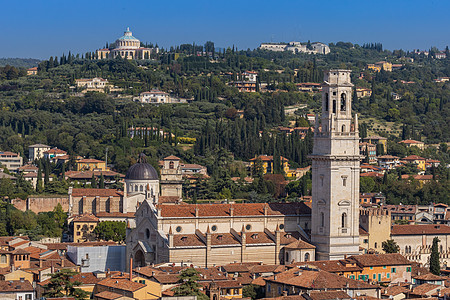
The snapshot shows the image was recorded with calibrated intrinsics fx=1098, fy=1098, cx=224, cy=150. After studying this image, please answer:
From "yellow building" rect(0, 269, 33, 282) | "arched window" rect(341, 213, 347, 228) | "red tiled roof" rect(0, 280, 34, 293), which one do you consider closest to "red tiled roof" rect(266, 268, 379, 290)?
"arched window" rect(341, 213, 347, 228)

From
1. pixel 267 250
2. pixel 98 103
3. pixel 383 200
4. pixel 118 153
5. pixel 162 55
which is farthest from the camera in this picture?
pixel 162 55

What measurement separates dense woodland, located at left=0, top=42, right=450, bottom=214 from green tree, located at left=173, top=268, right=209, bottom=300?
30.0m

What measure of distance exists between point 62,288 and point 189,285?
18.2 ft

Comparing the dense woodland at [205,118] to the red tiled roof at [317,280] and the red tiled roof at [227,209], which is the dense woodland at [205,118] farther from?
the red tiled roof at [317,280]

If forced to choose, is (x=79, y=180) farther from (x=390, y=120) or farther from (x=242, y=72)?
(x=242, y=72)

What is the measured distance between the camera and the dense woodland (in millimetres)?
88812

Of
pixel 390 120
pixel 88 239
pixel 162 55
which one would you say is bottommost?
pixel 88 239

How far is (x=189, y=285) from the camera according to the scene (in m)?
42.0

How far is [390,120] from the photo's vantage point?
126 meters

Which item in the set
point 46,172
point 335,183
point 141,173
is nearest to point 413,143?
point 46,172

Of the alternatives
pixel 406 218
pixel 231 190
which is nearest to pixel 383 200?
pixel 406 218

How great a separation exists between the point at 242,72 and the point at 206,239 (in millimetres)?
100037

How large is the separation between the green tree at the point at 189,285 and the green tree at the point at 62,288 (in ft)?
13.2

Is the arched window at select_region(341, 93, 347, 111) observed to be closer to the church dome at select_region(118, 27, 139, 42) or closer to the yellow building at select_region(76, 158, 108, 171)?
the yellow building at select_region(76, 158, 108, 171)
